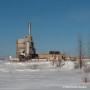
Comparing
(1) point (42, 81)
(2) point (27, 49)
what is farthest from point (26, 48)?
(1) point (42, 81)

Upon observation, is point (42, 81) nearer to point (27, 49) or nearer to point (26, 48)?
point (27, 49)

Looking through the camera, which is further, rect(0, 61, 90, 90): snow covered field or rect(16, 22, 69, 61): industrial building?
rect(16, 22, 69, 61): industrial building

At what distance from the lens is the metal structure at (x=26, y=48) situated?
120363 millimetres

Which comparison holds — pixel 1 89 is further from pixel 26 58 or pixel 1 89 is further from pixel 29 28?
pixel 29 28

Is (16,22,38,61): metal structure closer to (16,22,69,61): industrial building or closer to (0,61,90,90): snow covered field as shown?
(16,22,69,61): industrial building

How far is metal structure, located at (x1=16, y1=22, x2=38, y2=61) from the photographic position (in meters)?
120

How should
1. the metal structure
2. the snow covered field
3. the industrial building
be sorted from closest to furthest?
the snow covered field
the metal structure
the industrial building

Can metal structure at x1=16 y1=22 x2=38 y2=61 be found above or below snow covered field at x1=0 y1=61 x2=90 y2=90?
above

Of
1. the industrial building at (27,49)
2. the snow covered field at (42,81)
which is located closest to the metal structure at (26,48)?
the industrial building at (27,49)

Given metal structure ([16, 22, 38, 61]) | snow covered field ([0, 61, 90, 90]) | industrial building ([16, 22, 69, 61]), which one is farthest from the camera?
industrial building ([16, 22, 69, 61])

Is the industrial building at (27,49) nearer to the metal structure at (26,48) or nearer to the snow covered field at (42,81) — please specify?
the metal structure at (26,48)

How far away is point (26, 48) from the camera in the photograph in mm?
122688

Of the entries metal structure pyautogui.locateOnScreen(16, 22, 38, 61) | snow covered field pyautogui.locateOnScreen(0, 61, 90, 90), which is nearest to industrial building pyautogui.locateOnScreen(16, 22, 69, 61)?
metal structure pyautogui.locateOnScreen(16, 22, 38, 61)

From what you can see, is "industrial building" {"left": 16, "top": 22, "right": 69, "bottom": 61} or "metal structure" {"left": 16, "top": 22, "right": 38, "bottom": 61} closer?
"metal structure" {"left": 16, "top": 22, "right": 38, "bottom": 61}
